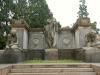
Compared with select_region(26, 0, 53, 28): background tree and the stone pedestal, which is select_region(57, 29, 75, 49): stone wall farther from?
select_region(26, 0, 53, 28): background tree

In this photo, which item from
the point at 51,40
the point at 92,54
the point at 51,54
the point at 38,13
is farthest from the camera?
the point at 38,13

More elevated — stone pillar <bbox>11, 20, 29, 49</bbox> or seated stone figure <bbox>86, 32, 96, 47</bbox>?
stone pillar <bbox>11, 20, 29, 49</bbox>

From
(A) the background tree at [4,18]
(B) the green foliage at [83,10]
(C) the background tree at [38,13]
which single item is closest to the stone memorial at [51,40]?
(A) the background tree at [4,18]

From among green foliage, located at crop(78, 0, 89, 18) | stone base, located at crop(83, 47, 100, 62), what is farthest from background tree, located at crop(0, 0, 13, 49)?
green foliage, located at crop(78, 0, 89, 18)

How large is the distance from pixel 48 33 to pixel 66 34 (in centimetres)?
226

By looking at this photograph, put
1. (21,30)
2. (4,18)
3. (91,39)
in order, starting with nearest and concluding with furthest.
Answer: (91,39) < (21,30) < (4,18)

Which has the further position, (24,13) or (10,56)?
(24,13)

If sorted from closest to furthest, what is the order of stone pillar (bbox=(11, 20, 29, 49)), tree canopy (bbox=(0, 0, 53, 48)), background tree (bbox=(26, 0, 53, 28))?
stone pillar (bbox=(11, 20, 29, 49)), tree canopy (bbox=(0, 0, 53, 48)), background tree (bbox=(26, 0, 53, 28))

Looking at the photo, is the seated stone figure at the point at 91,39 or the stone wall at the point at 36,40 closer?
the seated stone figure at the point at 91,39

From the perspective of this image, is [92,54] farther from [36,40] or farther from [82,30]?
[36,40]

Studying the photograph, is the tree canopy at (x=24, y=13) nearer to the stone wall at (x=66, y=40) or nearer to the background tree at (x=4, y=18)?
the background tree at (x=4, y=18)

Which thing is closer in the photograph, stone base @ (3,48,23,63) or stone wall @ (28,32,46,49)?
stone base @ (3,48,23,63)

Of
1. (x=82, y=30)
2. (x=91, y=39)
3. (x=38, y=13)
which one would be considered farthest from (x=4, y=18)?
(x=91, y=39)

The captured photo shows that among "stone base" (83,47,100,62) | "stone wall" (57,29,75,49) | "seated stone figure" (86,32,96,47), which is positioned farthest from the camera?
"stone wall" (57,29,75,49)
